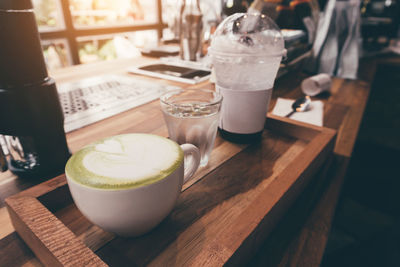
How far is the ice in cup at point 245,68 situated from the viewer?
24.4 inches

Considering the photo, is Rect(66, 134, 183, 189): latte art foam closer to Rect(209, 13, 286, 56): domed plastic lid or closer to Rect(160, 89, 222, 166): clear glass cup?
Rect(160, 89, 222, 166): clear glass cup

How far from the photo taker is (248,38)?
70cm

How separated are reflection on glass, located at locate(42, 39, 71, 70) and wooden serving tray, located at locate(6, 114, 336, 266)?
2.40 meters

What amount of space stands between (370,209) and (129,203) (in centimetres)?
156

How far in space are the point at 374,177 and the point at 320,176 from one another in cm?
136

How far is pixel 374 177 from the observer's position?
1725mm

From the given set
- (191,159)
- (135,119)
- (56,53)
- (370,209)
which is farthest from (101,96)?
(56,53)

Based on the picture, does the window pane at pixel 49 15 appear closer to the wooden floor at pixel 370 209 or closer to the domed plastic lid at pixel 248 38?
the domed plastic lid at pixel 248 38

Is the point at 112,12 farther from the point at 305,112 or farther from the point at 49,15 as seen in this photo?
the point at 305,112

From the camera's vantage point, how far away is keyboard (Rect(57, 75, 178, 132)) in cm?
83

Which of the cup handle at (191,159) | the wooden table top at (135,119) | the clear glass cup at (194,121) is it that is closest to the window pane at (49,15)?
the wooden table top at (135,119)

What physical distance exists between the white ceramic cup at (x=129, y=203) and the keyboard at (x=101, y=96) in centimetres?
47

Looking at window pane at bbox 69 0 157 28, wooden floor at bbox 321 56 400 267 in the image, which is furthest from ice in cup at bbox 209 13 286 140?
window pane at bbox 69 0 157 28

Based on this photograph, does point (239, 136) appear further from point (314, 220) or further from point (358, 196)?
point (358, 196)
